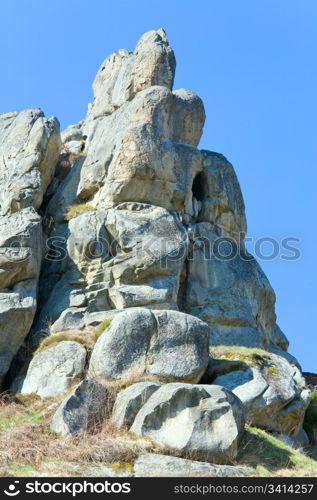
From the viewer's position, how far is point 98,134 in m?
35.3

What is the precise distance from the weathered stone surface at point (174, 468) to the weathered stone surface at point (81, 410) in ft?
7.83

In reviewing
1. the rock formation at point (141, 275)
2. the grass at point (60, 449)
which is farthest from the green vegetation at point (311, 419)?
the grass at point (60, 449)

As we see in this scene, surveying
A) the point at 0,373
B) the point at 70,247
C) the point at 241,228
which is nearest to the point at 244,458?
the point at 0,373

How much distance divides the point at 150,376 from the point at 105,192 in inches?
400

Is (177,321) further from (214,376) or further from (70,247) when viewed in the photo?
(70,247)

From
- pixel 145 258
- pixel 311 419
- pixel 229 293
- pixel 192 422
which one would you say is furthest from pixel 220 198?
pixel 192 422

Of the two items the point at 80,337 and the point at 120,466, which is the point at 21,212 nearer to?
the point at 80,337

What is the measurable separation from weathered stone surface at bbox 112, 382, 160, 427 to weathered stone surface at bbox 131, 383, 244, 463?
9.2 inches

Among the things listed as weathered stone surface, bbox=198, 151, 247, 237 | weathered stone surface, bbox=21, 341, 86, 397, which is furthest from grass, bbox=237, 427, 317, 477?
weathered stone surface, bbox=198, 151, 247, 237

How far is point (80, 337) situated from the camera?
25.7 meters

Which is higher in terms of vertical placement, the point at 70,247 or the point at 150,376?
the point at 70,247

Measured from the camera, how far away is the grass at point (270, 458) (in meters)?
20.4

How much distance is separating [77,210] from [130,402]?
40.3 feet

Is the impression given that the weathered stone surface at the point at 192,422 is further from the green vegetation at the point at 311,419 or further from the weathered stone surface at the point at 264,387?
the green vegetation at the point at 311,419
